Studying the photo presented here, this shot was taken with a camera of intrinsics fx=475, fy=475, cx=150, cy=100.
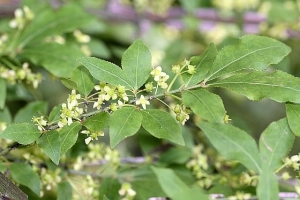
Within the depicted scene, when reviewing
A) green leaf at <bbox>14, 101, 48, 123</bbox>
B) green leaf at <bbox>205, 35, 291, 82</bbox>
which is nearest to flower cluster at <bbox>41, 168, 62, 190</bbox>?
green leaf at <bbox>14, 101, 48, 123</bbox>

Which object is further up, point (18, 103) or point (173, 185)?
point (18, 103)

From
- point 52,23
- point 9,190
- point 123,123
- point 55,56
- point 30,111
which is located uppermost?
point 52,23

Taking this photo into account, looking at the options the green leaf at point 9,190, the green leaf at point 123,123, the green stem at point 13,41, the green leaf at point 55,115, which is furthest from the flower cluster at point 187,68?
the green stem at point 13,41

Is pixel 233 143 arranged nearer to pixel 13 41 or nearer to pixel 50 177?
pixel 50 177

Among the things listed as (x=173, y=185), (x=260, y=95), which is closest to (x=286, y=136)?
(x=260, y=95)

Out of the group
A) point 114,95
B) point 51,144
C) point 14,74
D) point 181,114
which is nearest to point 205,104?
point 181,114

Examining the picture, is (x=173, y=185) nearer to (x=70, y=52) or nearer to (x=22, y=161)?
(x=22, y=161)

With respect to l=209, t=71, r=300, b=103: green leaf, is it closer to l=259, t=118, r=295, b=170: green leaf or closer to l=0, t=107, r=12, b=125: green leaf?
l=259, t=118, r=295, b=170: green leaf
